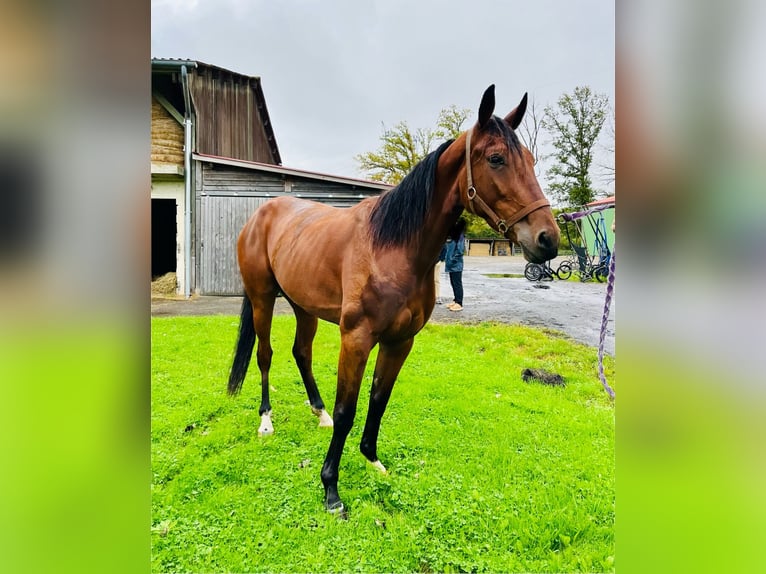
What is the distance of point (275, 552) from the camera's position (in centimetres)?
160

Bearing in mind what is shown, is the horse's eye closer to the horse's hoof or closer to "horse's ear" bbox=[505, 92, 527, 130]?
"horse's ear" bbox=[505, 92, 527, 130]

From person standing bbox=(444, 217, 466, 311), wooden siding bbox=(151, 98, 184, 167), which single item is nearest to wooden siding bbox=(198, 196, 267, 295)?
wooden siding bbox=(151, 98, 184, 167)

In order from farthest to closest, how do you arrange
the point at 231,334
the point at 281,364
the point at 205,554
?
the point at 231,334 < the point at 281,364 < the point at 205,554

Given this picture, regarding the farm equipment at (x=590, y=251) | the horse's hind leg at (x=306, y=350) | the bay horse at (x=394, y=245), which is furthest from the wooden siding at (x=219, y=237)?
the farm equipment at (x=590, y=251)

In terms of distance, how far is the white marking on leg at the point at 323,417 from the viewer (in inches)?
110

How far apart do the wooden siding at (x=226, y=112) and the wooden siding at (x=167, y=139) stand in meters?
0.59

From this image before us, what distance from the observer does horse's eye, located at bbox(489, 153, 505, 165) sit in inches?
59.5

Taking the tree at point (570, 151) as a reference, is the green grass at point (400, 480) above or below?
below

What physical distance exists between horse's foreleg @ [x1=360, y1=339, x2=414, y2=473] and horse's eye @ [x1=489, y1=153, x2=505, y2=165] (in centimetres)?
103

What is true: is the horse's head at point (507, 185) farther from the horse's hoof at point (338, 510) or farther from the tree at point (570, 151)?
the tree at point (570, 151)
